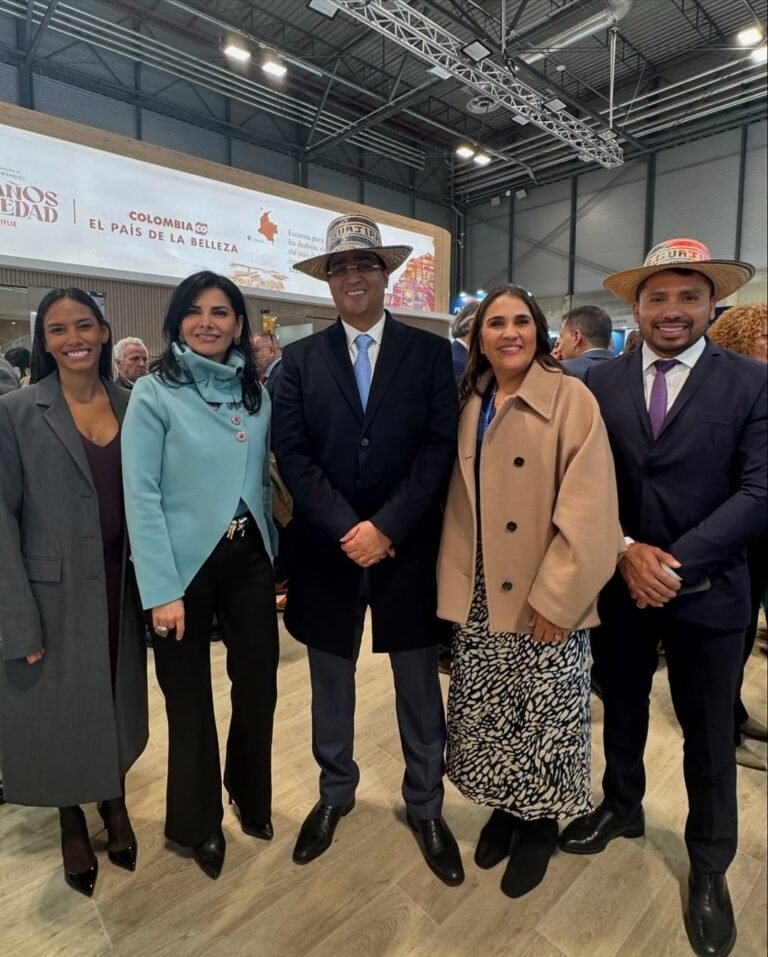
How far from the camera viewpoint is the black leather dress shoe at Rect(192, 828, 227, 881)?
5.75 ft

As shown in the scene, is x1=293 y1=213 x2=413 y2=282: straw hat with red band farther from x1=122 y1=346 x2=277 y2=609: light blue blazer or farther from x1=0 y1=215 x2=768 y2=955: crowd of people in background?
x1=122 y1=346 x2=277 y2=609: light blue blazer

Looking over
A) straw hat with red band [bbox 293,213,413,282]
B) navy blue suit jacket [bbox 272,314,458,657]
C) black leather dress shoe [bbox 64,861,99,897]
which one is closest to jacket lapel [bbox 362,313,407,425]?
navy blue suit jacket [bbox 272,314,458,657]

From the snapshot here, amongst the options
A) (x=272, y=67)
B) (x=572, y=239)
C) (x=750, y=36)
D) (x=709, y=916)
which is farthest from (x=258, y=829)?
(x=572, y=239)

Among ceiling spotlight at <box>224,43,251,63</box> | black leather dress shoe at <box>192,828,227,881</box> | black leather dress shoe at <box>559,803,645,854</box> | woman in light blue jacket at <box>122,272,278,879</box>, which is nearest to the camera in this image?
woman in light blue jacket at <box>122,272,278,879</box>

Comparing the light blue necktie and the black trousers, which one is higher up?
the light blue necktie

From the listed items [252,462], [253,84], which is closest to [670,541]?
[252,462]

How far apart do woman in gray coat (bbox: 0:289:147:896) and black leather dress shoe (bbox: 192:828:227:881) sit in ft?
1.00

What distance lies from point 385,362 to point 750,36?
31.2 ft

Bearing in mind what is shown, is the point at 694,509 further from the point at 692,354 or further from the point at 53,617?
the point at 53,617

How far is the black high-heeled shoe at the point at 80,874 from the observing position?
66.7 inches

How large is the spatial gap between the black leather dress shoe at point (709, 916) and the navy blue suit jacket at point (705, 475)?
75 centimetres

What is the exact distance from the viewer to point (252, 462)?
5.47 ft

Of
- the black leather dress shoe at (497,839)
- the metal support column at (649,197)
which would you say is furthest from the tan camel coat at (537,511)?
the metal support column at (649,197)

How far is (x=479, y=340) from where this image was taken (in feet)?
5.44
